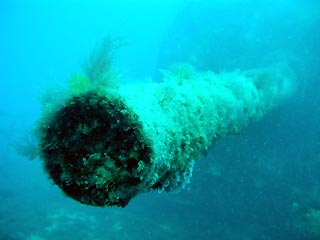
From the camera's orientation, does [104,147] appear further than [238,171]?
No

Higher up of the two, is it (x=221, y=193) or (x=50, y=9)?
(x=50, y=9)

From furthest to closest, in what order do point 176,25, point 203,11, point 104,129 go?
point 176,25 < point 203,11 < point 104,129

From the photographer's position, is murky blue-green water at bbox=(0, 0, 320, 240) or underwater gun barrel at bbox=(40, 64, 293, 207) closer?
underwater gun barrel at bbox=(40, 64, 293, 207)

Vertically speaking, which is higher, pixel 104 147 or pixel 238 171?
pixel 238 171

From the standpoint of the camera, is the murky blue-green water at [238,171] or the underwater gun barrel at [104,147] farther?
the murky blue-green water at [238,171]

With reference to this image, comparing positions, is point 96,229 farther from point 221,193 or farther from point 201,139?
point 201,139

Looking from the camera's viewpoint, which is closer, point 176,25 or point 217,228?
point 217,228

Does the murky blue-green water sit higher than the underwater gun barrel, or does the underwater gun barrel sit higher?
the murky blue-green water

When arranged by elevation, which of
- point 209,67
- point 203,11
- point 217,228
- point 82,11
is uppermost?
point 82,11

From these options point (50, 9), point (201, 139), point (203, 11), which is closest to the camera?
point (201, 139)

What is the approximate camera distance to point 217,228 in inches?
485

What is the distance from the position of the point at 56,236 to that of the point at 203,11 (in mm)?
14574

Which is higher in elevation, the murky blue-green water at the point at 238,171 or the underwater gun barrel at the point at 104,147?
the murky blue-green water at the point at 238,171

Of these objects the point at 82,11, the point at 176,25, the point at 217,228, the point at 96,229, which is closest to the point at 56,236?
the point at 96,229
